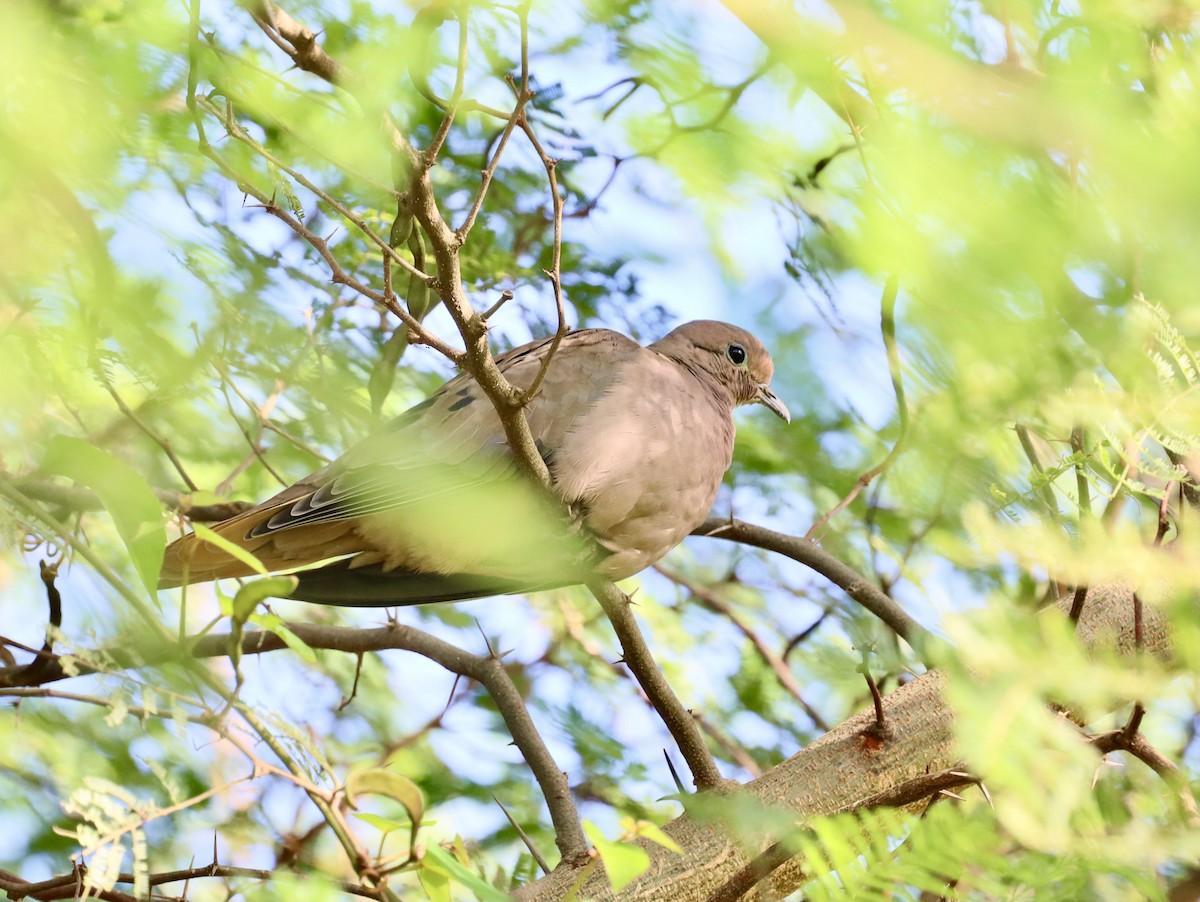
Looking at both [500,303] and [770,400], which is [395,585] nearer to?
[770,400]

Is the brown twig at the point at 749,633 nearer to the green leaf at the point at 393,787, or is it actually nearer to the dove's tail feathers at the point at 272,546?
the dove's tail feathers at the point at 272,546

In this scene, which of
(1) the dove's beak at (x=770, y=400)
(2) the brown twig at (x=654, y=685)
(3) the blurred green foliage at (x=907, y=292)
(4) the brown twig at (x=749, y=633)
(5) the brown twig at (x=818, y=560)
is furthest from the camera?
(4) the brown twig at (x=749, y=633)

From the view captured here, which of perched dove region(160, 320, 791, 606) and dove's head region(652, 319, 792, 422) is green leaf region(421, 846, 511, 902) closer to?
perched dove region(160, 320, 791, 606)

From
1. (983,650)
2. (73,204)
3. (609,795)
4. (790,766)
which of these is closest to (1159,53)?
(983,650)

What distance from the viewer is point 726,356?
4145 millimetres

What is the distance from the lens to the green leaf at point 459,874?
1.19m

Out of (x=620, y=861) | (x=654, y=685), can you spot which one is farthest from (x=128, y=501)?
(x=654, y=685)

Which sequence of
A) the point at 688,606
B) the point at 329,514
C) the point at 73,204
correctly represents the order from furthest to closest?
the point at 688,606 → the point at 329,514 → the point at 73,204

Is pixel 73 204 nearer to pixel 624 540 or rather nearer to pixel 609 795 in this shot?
pixel 624 540

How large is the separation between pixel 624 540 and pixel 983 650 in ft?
7.97

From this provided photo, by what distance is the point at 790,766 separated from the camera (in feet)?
9.09

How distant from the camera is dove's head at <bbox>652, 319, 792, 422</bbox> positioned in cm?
402

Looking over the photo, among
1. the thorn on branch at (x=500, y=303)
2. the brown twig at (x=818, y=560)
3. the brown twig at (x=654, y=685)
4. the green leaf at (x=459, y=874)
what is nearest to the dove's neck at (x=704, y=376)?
the brown twig at (x=818, y=560)

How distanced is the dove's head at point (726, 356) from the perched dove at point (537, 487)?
1.17 ft
